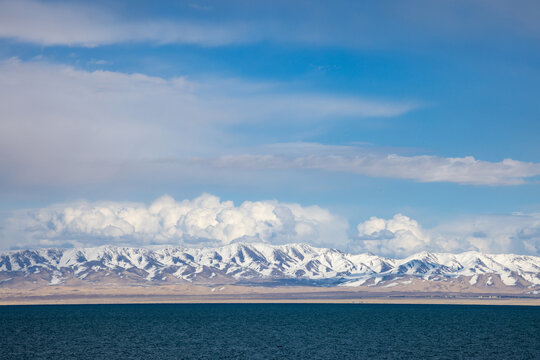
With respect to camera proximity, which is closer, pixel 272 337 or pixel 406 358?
pixel 406 358

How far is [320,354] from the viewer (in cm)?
13150

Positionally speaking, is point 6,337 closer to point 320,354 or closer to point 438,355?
point 320,354

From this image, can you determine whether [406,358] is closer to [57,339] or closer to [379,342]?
[379,342]

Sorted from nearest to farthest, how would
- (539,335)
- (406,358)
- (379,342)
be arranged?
(406,358)
(379,342)
(539,335)

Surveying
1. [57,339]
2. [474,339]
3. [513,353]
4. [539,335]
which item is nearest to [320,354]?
[513,353]

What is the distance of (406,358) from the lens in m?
124

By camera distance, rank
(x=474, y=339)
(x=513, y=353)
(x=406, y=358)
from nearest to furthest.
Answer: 1. (x=406, y=358)
2. (x=513, y=353)
3. (x=474, y=339)

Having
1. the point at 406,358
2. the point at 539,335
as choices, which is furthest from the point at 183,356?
the point at 539,335

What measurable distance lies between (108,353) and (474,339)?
98002 millimetres

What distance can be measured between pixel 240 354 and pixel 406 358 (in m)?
33.6

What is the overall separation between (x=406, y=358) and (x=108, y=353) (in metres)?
60.7

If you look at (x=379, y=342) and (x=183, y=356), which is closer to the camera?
(x=183, y=356)

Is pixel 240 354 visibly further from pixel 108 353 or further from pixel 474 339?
pixel 474 339

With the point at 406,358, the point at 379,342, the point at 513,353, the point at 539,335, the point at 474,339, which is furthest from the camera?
the point at 539,335
